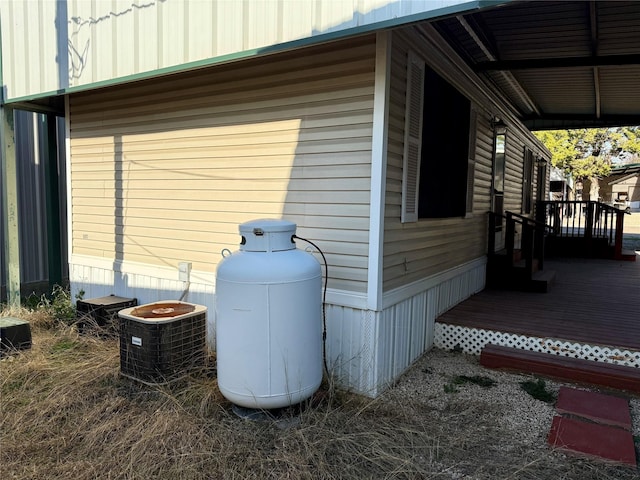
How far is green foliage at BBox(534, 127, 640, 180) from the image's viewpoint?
22266 mm

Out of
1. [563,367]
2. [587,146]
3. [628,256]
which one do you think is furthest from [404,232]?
[587,146]

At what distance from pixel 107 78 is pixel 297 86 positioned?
6.56 feet

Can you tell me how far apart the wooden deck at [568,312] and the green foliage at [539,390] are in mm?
621

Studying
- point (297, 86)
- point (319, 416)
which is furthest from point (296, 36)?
point (319, 416)

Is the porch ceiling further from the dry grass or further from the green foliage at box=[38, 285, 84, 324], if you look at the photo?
the green foliage at box=[38, 285, 84, 324]

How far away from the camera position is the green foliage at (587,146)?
73.0 ft

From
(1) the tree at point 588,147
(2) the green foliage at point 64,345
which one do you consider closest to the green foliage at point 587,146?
(1) the tree at point 588,147

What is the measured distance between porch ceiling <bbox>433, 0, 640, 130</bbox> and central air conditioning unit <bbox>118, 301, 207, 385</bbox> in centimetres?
299

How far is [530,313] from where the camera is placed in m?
5.09

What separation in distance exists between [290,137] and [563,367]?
2927mm

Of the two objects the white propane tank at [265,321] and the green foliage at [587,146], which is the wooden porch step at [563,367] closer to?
the white propane tank at [265,321]

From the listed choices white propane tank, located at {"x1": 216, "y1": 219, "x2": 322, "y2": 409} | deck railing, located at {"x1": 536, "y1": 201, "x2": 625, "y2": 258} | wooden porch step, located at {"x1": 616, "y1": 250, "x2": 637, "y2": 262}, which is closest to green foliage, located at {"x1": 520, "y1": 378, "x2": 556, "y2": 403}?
white propane tank, located at {"x1": 216, "y1": 219, "x2": 322, "y2": 409}

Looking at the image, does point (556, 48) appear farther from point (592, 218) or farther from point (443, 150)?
point (592, 218)

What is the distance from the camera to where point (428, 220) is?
4.53m
